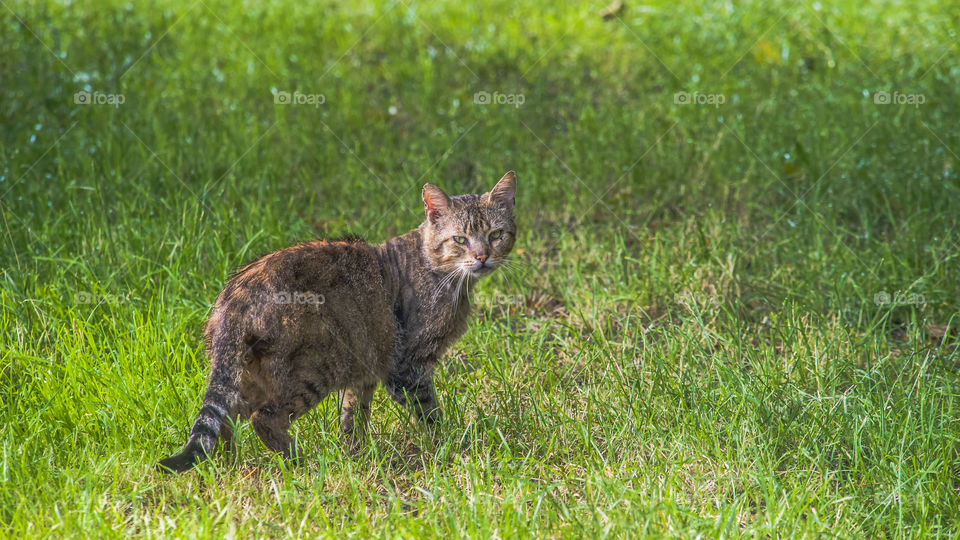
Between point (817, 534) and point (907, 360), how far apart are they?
1.51m

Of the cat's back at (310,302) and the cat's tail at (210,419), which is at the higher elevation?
the cat's back at (310,302)

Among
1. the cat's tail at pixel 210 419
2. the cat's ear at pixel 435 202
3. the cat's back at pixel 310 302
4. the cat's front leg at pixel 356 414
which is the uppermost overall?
the cat's ear at pixel 435 202

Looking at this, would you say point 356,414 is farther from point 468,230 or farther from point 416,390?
point 468,230

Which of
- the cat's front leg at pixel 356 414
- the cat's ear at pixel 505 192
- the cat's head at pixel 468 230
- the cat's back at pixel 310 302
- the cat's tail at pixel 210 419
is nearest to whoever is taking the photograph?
the cat's tail at pixel 210 419

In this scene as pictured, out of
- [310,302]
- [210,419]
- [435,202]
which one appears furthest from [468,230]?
[210,419]

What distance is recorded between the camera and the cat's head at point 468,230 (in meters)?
4.39

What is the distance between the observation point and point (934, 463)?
3.61 metres

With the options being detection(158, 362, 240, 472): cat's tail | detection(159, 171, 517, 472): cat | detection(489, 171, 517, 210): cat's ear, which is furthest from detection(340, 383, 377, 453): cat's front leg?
detection(489, 171, 517, 210): cat's ear

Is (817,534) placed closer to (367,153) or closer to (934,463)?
(934,463)

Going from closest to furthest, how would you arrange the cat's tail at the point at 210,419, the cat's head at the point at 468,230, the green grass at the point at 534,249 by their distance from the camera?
the cat's tail at the point at 210,419 < the green grass at the point at 534,249 < the cat's head at the point at 468,230

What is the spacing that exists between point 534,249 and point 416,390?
78.8 inches

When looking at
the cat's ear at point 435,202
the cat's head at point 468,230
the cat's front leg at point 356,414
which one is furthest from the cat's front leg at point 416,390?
the cat's ear at point 435,202

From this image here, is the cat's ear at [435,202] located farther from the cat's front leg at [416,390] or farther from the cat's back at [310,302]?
the cat's front leg at [416,390]

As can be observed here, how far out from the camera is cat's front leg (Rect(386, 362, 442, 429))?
13.8 feet
